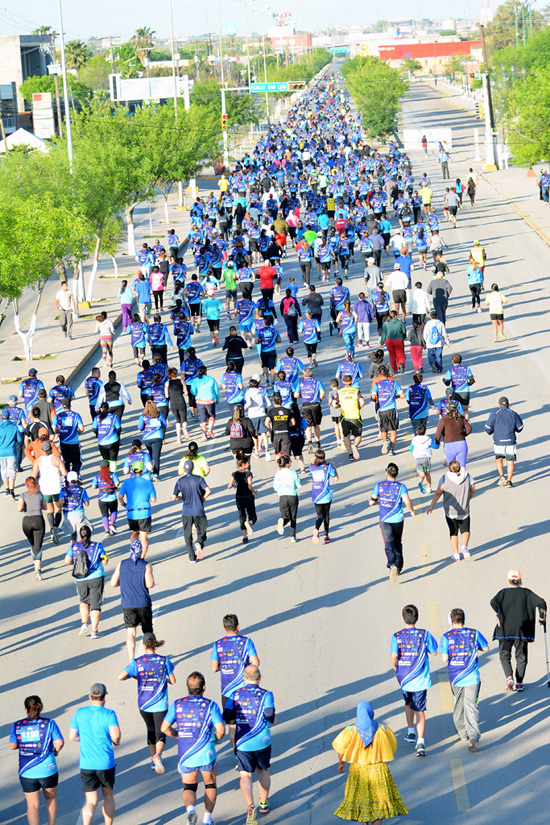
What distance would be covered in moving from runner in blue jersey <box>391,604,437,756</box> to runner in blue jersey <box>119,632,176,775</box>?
1.96 metres

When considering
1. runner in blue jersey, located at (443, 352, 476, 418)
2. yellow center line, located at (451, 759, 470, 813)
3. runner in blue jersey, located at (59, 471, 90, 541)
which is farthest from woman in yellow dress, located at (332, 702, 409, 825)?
runner in blue jersey, located at (443, 352, 476, 418)

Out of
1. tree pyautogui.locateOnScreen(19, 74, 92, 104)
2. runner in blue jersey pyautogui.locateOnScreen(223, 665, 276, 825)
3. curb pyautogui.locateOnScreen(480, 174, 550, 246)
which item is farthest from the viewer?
tree pyautogui.locateOnScreen(19, 74, 92, 104)

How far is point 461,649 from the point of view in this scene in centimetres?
1005

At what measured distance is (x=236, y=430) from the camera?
1680 centimetres

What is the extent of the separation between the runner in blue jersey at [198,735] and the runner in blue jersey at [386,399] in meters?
9.41

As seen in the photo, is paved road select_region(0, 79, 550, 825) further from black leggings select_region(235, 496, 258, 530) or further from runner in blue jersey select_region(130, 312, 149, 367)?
runner in blue jersey select_region(130, 312, 149, 367)

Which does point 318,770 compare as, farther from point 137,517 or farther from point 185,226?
point 185,226

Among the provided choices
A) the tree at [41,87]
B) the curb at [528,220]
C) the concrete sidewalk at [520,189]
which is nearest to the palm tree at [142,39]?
the tree at [41,87]

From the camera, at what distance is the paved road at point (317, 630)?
31.9 feet

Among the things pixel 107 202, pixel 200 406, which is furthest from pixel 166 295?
pixel 200 406

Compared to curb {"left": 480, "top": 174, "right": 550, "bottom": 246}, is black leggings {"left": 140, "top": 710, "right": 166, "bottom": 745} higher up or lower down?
lower down

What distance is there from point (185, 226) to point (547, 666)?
4140 centimetres

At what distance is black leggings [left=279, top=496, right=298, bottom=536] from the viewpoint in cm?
1509

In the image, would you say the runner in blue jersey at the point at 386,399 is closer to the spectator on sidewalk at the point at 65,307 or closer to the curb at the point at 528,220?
the spectator on sidewalk at the point at 65,307
